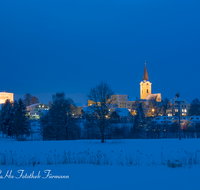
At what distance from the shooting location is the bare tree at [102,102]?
28781mm

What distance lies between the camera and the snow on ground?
8.80 meters

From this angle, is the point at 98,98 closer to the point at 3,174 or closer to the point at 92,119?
the point at 92,119

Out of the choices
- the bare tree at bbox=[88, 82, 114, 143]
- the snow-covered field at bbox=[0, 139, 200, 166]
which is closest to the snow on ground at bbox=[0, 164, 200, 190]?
the snow-covered field at bbox=[0, 139, 200, 166]

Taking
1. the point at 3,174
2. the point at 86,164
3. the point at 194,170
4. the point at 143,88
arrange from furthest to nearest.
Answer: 1. the point at 143,88
2. the point at 86,164
3. the point at 194,170
4. the point at 3,174

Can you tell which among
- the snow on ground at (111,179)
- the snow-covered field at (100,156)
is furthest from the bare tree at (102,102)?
the snow on ground at (111,179)

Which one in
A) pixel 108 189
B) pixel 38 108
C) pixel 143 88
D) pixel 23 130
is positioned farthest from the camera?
pixel 143 88

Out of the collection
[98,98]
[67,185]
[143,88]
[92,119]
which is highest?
[143,88]

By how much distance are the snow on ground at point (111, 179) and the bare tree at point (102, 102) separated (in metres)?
16.6

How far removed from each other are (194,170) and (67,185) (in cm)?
613

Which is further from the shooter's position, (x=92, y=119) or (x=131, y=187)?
(x=92, y=119)

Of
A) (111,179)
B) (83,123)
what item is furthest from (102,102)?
(111,179)

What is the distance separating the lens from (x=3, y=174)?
10.5m

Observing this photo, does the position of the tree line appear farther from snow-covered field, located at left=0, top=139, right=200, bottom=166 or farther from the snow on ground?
the snow on ground

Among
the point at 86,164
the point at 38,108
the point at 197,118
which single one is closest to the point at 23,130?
the point at 86,164
